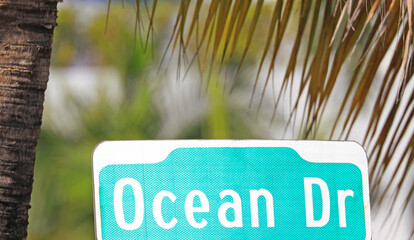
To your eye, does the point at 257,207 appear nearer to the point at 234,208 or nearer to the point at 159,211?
the point at 234,208

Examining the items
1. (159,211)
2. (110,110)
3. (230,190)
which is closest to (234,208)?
(230,190)

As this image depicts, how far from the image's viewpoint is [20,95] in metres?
2.01

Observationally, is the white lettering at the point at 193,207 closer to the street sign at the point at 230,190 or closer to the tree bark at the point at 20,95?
the street sign at the point at 230,190

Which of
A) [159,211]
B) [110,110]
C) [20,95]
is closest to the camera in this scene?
[159,211]

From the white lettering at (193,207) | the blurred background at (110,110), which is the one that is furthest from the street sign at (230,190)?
the blurred background at (110,110)

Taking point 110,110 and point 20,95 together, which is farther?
point 110,110

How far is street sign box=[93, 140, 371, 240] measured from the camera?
55.2 inches

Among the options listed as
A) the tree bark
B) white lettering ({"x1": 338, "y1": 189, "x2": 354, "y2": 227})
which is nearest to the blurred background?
the tree bark

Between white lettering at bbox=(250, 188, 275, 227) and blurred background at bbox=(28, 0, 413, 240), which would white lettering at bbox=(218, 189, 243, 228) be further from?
blurred background at bbox=(28, 0, 413, 240)

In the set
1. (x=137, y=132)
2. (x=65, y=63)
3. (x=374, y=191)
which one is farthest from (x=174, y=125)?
(x=374, y=191)

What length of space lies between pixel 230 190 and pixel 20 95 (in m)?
0.85

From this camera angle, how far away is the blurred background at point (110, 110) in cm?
1127

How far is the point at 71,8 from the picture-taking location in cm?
1188

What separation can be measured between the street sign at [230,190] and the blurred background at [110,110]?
9.65 m
